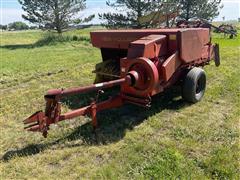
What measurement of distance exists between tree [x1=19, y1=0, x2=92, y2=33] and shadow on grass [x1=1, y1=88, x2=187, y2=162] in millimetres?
22818

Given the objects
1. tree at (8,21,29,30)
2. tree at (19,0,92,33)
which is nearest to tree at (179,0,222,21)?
tree at (19,0,92,33)

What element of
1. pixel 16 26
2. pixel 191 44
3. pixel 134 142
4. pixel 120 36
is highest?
pixel 120 36

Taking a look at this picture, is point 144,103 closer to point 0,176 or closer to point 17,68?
point 0,176

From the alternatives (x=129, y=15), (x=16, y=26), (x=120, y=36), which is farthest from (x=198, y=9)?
(x=16, y=26)

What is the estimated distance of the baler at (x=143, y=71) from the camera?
401 cm

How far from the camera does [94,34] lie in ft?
20.2

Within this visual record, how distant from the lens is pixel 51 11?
1085 inches

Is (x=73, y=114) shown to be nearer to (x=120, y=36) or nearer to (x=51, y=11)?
(x=120, y=36)

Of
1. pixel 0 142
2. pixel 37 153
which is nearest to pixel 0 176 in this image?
pixel 37 153

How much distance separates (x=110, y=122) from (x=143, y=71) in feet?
3.27

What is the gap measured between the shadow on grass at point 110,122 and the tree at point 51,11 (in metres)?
22.8

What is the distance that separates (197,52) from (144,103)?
66.6 inches

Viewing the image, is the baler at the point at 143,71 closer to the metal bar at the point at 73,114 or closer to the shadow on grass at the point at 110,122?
the metal bar at the point at 73,114

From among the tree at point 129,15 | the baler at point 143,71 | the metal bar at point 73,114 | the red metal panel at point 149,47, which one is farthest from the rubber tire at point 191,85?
the tree at point 129,15
